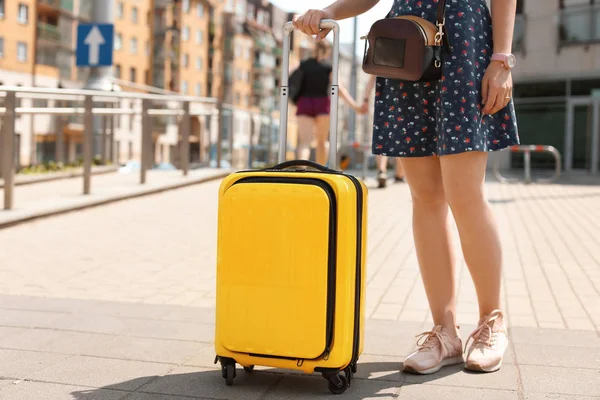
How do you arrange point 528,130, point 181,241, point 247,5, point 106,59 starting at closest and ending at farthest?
point 181,241, point 106,59, point 528,130, point 247,5

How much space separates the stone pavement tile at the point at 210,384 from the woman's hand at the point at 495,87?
3.82ft

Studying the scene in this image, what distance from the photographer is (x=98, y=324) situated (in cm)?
382

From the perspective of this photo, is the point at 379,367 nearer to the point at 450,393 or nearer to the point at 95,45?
the point at 450,393

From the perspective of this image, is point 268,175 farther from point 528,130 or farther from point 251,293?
point 528,130

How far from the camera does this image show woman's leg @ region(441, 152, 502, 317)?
9.86 ft

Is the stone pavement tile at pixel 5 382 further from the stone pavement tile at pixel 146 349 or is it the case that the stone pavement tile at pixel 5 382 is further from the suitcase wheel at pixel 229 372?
the suitcase wheel at pixel 229 372

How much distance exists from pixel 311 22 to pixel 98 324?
65.3 inches

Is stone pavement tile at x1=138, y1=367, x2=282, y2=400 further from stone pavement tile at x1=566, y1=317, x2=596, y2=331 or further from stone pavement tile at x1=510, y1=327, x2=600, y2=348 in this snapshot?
stone pavement tile at x1=566, y1=317, x2=596, y2=331

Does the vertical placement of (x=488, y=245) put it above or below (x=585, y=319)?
above

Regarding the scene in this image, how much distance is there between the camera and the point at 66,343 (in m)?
3.45

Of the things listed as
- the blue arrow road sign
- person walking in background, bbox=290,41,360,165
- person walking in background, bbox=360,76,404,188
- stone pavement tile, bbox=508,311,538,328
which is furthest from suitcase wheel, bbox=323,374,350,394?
the blue arrow road sign

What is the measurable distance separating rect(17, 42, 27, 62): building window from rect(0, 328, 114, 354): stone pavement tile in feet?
179

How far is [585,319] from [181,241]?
3543mm

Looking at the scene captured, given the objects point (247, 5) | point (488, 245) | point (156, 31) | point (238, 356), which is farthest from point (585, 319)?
A: point (247, 5)
